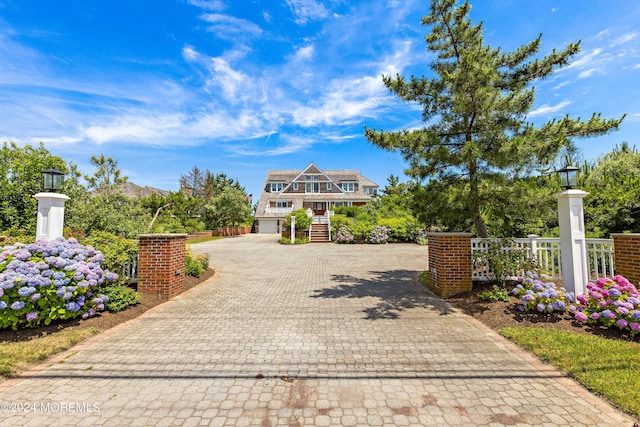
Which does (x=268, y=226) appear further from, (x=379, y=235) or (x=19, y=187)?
(x=19, y=187)

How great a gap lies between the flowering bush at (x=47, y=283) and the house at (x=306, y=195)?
26.8 meters

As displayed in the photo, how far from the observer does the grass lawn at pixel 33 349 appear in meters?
3.21

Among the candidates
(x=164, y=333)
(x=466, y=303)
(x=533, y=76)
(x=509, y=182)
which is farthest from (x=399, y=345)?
(x=533, y=76)

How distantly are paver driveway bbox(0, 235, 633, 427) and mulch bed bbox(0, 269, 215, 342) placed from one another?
0.96 ft

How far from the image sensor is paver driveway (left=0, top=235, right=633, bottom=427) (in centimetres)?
248

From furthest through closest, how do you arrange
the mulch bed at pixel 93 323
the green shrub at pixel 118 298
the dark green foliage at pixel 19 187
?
the dark green foliage at pixel 19 187, the green shrub at pixel 118 298, the mulch bed at pixel 93 323

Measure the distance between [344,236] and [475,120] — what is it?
13.7 m

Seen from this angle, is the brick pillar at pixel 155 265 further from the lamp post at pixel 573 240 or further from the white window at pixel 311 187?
the white window at pixel 311 187

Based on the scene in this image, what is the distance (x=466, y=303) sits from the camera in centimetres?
559

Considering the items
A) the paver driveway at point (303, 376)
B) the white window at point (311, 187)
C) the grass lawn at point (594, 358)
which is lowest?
the paver driveway at point (303, 376)

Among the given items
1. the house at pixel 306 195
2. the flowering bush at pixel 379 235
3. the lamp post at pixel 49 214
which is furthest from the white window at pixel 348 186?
the lamp post at pixel 49 214

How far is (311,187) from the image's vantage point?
35.5 m

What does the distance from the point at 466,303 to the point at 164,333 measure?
5381 millimetres

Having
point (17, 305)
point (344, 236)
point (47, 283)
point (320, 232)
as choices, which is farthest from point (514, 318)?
point (320, 232)
